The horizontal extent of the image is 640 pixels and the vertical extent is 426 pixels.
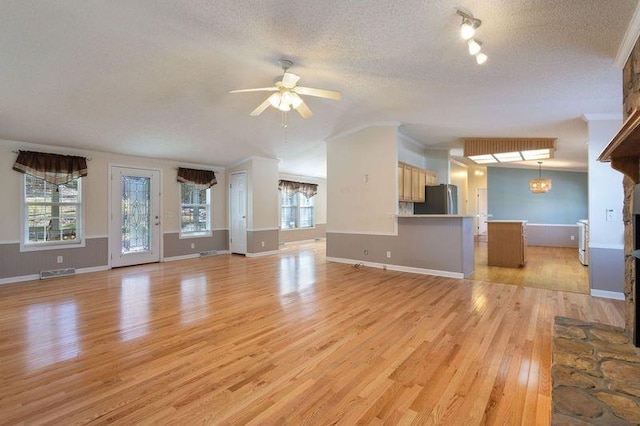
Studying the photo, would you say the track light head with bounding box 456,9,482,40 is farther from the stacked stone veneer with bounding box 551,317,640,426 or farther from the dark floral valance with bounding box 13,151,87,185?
the dark floral valance with bounding box 13,151,87,185

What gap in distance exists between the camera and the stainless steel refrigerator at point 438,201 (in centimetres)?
652

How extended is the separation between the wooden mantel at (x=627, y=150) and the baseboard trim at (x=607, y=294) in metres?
2.34

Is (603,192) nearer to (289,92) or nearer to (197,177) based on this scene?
(289,92)

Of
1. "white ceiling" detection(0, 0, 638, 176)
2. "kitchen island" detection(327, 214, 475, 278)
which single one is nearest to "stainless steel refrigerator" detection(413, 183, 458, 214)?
"kitchen island" detection(327, 214, 475, 278)

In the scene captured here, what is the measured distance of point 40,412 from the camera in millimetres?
1754

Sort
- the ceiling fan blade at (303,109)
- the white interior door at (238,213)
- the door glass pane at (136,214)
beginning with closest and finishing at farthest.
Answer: the ceiling fan blade at (303,109)
the door glass pane at (136,214)
the white interior door at (238,213)

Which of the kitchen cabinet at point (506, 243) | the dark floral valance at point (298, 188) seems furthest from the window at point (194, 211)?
the kitchen cabinet at point (506, 243)

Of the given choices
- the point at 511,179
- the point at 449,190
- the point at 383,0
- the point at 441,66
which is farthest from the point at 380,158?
the point at 511,179

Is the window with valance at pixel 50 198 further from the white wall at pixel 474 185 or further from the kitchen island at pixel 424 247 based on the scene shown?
the white wall at pixel 474 185

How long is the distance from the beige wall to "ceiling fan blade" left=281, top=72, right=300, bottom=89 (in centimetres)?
297

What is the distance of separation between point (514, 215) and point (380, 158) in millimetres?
6397

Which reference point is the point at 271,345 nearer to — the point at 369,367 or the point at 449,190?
the point at 369,367

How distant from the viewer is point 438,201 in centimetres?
663

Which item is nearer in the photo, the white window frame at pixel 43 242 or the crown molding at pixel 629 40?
the crown molding at pixel 629 40
